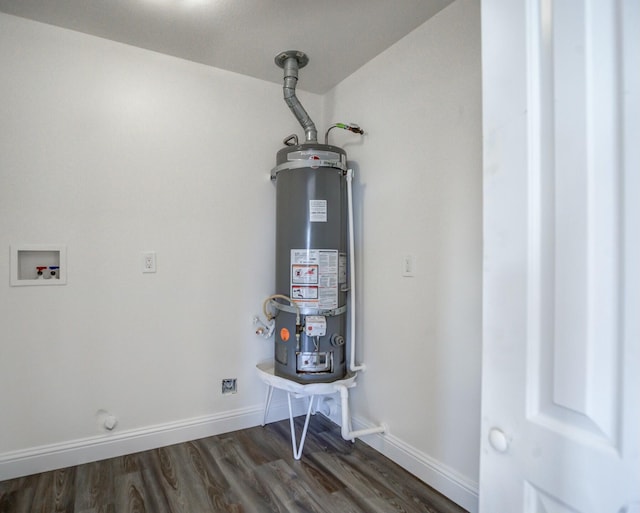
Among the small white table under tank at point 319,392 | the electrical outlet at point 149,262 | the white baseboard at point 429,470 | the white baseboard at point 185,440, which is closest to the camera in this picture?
the white baseboard at point 429,470

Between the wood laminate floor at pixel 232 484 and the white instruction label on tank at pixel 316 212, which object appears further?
the white instruction label on tank at pixel 316 212

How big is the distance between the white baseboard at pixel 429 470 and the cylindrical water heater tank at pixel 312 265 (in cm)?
47

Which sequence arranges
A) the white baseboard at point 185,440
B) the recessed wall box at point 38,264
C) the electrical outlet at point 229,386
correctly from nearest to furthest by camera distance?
the white baseboard at point 185,440 → the recessed wall box at point 38,264 → the electrical outlet at point 229,386

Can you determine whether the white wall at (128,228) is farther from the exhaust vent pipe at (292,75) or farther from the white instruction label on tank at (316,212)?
the white instruction label on tank at (316,212)

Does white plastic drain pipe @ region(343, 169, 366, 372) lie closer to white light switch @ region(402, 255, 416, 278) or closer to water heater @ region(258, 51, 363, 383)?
water heater @ region(258, 51, 363, 383)

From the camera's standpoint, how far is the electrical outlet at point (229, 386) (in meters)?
2.40

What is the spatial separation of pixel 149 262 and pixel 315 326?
3.49 feet

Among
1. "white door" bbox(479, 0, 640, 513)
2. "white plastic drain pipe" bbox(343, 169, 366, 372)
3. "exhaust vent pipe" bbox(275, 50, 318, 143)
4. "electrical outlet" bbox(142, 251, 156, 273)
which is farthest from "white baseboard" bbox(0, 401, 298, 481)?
"white door" bbox(479, 0, 640, 513)

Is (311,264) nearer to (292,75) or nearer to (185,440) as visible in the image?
(292,75)

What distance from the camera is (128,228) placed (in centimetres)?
212

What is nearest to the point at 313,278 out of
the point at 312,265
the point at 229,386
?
the point at 312,265

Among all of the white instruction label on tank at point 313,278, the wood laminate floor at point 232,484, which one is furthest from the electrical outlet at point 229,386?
the white instruction label on tank at point 313,278

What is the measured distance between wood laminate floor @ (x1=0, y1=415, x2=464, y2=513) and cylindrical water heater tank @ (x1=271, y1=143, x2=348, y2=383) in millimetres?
468

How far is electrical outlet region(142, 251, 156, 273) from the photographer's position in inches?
85.2
